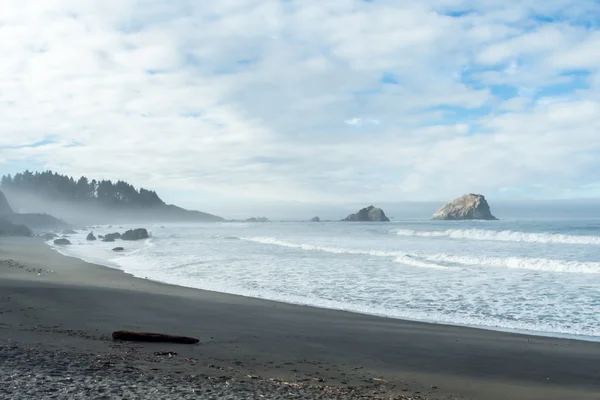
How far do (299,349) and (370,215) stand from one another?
12369 cm

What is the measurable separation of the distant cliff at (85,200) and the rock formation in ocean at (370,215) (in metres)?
63.8

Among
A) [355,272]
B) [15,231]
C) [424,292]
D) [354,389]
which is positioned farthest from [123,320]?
[15,231]

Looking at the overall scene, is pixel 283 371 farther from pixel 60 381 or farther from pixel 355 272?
pixel 355 272

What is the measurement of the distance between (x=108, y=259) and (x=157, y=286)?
12733 millimetres

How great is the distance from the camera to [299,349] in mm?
8703

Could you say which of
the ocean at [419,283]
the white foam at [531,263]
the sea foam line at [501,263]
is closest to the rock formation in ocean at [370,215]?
the ocean at [419,283]

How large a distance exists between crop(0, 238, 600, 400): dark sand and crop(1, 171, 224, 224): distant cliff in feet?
362

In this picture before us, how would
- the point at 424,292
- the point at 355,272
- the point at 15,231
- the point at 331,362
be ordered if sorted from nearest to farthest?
the point at 331,362, the point at 424,292, the point at 355,272, the point at 15,231

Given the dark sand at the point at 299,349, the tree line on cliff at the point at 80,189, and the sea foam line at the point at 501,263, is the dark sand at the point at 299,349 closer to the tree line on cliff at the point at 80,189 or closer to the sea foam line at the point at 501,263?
the sea foam line at the point at 501,263

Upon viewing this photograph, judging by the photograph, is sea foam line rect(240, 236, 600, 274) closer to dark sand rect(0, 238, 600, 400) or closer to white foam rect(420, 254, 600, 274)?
white foam rect(420, 254, 600, 274)

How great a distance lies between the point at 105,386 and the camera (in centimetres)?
536

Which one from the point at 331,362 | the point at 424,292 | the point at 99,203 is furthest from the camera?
the point at 99,203

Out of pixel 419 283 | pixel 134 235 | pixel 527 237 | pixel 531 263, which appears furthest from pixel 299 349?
pixel 134 235

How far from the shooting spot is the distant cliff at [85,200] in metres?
126
